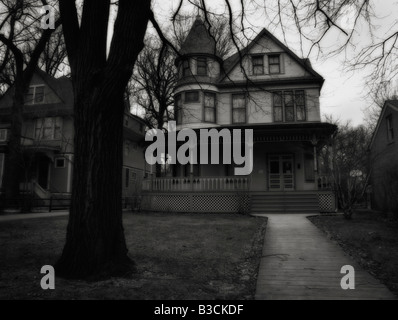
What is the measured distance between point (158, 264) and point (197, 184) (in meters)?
12.7

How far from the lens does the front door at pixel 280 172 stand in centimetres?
2064

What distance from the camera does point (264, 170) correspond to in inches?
824

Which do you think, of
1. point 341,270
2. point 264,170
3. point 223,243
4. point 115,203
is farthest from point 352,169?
point 115,203

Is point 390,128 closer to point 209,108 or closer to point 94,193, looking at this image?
point 209,108

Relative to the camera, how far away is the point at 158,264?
606cm

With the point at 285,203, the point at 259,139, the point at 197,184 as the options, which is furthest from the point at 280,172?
the point at 197,184

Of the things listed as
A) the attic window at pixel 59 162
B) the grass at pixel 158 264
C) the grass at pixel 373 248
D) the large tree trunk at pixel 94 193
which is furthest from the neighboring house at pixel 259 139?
the large tree trunk at pixel 94 193

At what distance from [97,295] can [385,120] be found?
20.4 meters

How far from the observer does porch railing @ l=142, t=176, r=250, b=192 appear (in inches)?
714

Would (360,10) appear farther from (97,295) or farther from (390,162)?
(390,162)

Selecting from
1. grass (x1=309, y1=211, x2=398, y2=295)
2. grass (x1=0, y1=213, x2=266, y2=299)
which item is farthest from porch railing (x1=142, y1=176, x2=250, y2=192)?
grass (x1=0, y1=213, x2=266, y2=299)

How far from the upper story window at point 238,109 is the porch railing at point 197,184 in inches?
178

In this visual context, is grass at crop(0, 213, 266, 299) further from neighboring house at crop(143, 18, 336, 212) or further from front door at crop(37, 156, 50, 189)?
front door at crop(37, 156, 50, 189)

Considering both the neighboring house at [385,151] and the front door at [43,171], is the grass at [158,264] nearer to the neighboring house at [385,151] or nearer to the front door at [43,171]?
the neighboring house at [385,151]
